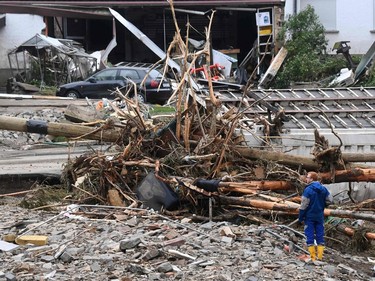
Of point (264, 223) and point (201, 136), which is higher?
point (201, 136)

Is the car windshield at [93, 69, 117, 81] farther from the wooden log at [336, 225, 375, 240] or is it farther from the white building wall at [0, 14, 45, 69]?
the wooden log at [336, 225, 375, 240]

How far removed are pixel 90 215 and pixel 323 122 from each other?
6.83m

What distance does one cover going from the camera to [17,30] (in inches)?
1458

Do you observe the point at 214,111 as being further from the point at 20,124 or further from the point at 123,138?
the point at 20,124

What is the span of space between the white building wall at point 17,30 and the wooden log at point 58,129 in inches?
881

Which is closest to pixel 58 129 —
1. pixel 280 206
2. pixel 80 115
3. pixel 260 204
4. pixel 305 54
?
pixel 260 204

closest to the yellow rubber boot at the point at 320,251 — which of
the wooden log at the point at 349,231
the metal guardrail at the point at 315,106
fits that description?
the wooden log at the point at 349,231

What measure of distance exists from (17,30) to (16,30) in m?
0.05

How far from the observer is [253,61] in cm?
3484

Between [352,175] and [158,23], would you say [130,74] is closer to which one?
[158,23]

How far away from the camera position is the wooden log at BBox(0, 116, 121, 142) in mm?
14898

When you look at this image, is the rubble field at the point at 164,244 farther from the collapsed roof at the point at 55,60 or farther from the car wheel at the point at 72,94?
the collapsed roof at the point at 55,60

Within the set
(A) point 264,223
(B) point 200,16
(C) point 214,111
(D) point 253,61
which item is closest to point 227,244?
(A) point 264,223

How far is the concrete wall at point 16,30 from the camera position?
36906 millimetres
